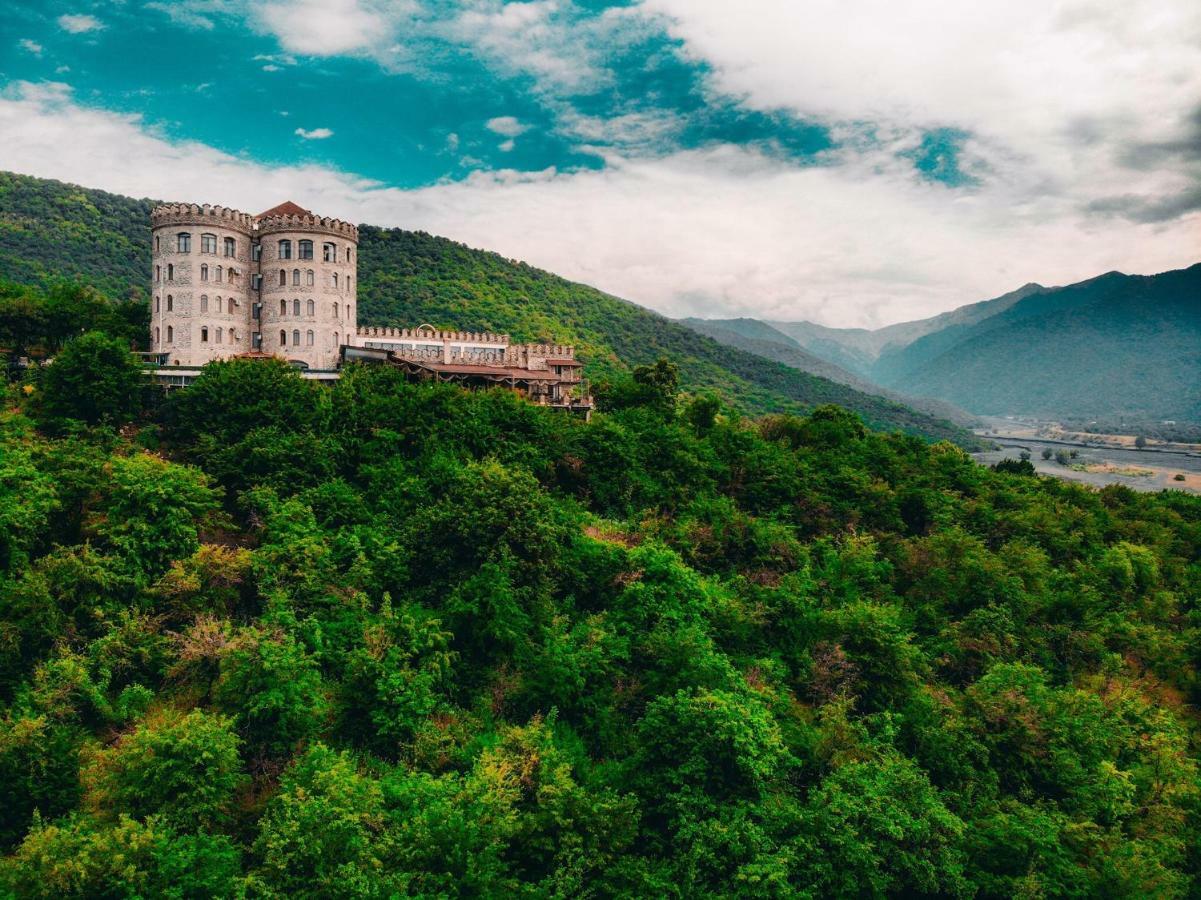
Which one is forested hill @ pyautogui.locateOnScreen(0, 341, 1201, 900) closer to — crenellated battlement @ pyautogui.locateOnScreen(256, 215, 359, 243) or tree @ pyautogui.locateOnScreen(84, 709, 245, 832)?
tree @ pyautogui.locateOnScreen(84, 709, 245, 832)

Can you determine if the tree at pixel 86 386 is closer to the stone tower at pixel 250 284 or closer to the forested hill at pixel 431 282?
the stone tower at pixel 250 284

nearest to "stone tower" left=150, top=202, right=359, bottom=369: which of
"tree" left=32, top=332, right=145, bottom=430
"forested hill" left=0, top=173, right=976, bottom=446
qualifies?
"tree" left=32, top=332, right=145, bottom=430

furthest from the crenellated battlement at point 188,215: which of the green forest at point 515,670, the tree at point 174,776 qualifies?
→ the tree at point 174,776

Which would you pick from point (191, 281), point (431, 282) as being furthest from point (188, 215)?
point (431, 282)

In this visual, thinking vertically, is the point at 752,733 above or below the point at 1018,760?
above

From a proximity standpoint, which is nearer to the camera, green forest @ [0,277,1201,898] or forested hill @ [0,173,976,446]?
green forest @ [0,277,1201,898]

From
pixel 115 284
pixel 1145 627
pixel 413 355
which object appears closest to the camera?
pixel 1145 627

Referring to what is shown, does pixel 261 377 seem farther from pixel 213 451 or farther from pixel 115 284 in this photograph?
pixel 115 284

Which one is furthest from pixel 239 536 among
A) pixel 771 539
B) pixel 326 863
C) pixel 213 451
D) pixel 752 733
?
pixel 771 539
